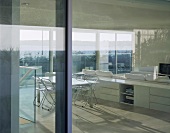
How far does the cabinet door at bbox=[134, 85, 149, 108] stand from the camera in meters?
3.22

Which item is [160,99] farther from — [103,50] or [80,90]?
[80,90]

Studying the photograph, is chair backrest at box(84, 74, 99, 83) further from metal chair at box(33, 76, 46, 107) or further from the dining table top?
metal chair at box(33, 76, 46, 107)

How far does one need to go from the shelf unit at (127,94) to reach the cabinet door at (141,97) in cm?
5

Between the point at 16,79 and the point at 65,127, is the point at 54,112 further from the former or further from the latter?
the point at 16,79

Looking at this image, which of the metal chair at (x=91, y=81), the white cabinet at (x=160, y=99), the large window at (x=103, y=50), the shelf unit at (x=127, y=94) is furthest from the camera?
the white cabinet at (x=160, y=99)

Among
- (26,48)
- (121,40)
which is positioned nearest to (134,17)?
(121,40)

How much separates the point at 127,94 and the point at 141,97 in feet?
0.88

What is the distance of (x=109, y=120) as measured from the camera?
9.78 ft

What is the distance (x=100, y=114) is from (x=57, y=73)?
0.83 meters

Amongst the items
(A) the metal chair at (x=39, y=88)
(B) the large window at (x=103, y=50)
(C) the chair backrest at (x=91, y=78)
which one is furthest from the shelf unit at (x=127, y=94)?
(A) the metal chair at (x=39, y=88)

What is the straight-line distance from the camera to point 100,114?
2.88 meters

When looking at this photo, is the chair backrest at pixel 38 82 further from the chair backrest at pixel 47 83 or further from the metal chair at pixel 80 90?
the metal chair at pixel 80 90

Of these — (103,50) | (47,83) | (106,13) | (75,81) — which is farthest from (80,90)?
(106,13)

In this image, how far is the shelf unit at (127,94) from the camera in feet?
10.1
